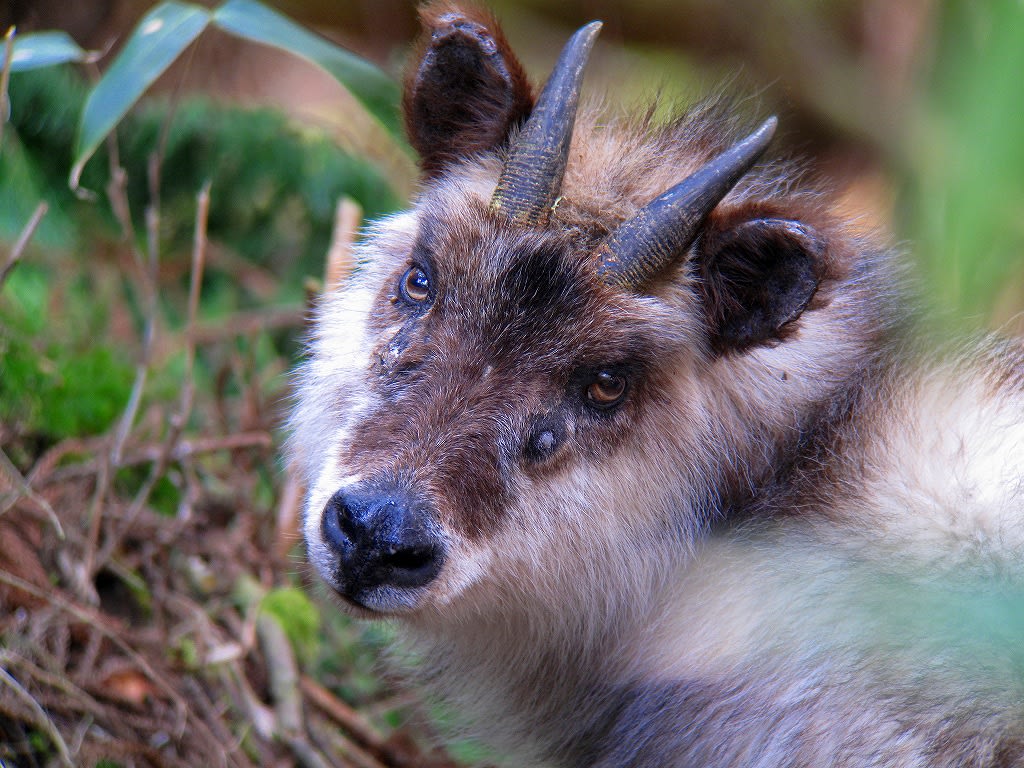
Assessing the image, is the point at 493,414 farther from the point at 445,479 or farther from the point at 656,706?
the point at 656,706

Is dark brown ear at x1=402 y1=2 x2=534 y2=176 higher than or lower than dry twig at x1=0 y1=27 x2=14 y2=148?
higher

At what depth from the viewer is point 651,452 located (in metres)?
3.00

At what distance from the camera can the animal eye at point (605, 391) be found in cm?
291

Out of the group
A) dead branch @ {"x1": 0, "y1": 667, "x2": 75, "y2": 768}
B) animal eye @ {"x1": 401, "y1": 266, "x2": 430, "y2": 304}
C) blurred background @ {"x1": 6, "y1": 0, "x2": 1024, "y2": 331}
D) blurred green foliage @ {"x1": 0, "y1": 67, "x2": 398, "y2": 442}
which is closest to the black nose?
animal eye @ {"x1": 401, "y1": 266, "x2": 430, "y2": 304}

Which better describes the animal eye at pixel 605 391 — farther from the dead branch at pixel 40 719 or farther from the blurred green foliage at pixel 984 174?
the dead branch at pixel 40 719

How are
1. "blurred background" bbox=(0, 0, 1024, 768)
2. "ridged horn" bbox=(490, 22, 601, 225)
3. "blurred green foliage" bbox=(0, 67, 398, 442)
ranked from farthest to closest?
"blurred green foliage" bbox=(0, 67, 398, 442) → "ridged horn" bbox=(490, 22, 601, 225) → "blurred background" bbox=(0, 0, 1024, 768)

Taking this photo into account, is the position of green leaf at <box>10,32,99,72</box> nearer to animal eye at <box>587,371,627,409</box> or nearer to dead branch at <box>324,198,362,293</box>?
dead branch at <box>324,198,362,293</box>

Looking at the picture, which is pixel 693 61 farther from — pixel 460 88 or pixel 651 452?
pixel 651 452

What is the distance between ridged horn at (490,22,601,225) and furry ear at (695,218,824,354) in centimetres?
44

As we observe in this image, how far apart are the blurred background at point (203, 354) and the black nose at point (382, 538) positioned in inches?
34.2

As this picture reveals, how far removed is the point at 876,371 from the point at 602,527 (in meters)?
0.91

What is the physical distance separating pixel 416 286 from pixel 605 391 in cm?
63

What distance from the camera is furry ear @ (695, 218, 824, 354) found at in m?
2.74

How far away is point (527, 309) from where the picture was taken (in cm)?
287
